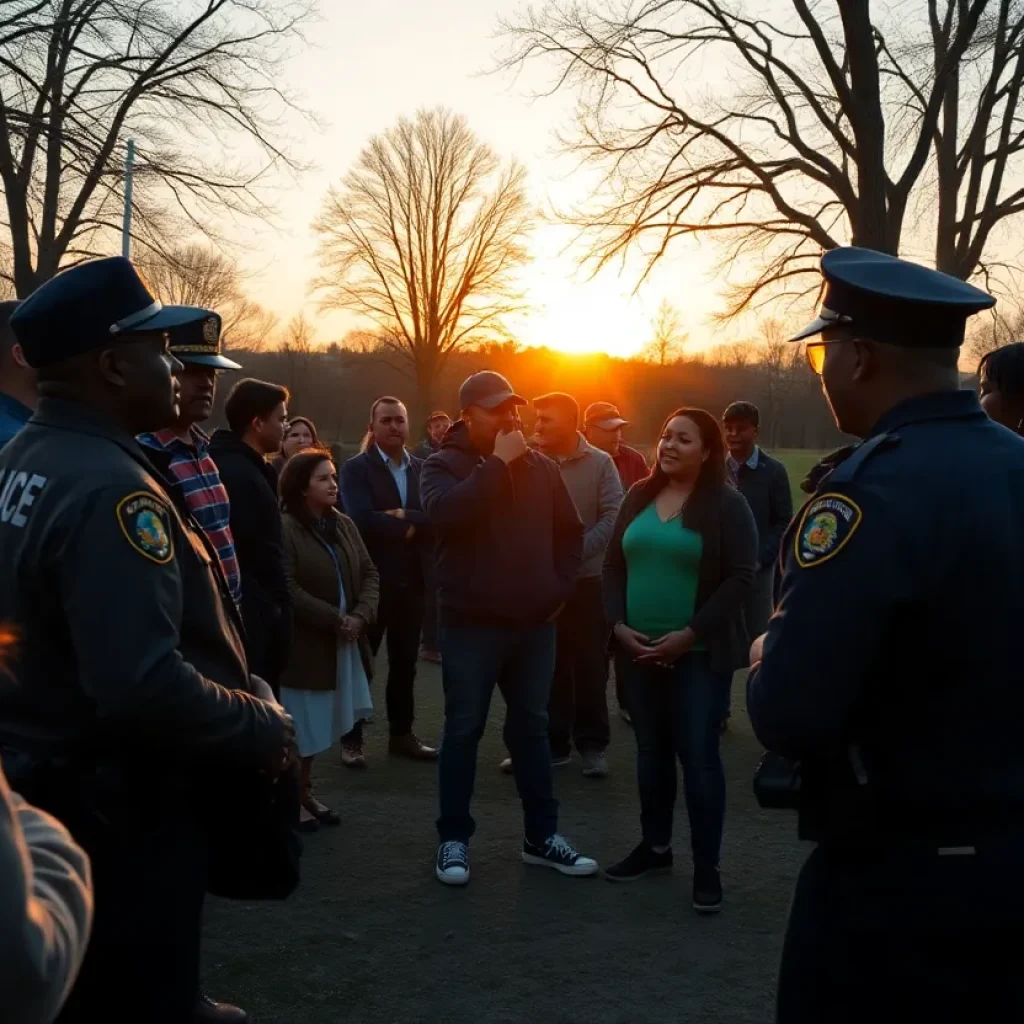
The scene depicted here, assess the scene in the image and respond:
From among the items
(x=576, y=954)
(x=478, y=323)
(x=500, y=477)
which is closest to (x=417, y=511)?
(x=500, y=477)

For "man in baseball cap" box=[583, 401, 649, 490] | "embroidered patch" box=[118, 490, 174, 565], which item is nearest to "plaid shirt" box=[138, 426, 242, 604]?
"embroidered patch" box=[118, 490, 174, 565]

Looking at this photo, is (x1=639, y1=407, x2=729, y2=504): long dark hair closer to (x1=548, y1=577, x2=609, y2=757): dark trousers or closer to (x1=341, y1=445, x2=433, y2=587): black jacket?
(x1=548, y1=577, x2=609, y2=757): dark trousers

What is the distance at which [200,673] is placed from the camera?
Result: 96.0 inches

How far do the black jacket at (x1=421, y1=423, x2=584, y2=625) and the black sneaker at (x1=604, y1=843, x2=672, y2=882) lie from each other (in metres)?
1.13

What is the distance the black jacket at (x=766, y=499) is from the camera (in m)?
8.00

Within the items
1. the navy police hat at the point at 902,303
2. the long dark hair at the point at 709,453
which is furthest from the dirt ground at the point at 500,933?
the navy police hat at the point at 902,303

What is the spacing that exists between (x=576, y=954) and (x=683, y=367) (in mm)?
46047

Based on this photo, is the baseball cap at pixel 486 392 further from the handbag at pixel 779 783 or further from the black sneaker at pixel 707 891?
the handbag at pixel 779 783

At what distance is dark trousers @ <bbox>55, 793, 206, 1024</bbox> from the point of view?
2.34 m

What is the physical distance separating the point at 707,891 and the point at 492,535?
1754 mm

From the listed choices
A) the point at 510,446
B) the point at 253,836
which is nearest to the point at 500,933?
the point at 510,446

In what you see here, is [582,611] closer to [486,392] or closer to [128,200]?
[486,392]

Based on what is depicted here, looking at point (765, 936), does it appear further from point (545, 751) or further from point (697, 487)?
point (697, 487)

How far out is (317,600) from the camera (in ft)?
19.3
